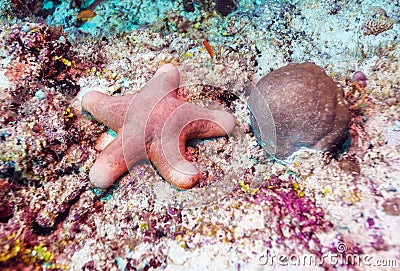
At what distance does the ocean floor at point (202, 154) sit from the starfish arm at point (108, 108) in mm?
276

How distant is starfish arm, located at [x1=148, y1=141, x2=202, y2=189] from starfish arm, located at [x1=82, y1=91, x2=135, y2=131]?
27.5 inches

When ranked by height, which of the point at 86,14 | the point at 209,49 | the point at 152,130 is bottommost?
the point at 152,130

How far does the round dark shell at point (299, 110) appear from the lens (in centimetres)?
342

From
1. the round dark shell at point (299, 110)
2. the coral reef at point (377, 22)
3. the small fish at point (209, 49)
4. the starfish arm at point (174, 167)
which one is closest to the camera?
the round dark shell at point (299, 110)

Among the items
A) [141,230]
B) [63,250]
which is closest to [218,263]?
[141,230]

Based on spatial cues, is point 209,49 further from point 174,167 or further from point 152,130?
point 174,167

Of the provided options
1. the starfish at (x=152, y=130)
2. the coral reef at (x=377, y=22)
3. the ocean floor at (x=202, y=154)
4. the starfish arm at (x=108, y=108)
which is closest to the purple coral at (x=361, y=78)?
the ocean floor at (x=202, y=154)

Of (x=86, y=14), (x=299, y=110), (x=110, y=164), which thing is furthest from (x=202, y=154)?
(x=86, y=14)

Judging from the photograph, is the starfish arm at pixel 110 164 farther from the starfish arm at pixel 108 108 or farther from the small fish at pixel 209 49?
the small fish at pixel 209 49

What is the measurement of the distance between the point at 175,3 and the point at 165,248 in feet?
15.8

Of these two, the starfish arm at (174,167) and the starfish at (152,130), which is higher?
the starfish at (152,130)

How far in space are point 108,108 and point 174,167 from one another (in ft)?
4.64

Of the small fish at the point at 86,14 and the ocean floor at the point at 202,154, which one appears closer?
the ocean floor at the point at 202,154

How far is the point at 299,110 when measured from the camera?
11.4ft
